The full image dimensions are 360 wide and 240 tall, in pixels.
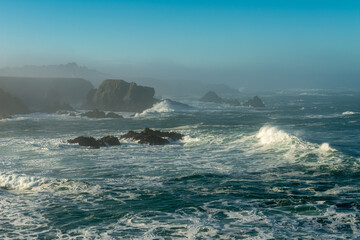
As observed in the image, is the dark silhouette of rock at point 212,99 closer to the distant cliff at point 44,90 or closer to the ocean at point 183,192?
the distant cliff at point 44,90

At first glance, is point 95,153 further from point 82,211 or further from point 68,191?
point 82,211

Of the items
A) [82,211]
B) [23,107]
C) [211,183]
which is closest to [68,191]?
[82,211]

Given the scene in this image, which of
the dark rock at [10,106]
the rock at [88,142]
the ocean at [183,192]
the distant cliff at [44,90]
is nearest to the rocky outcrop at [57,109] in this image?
the dark rock at [10,106]

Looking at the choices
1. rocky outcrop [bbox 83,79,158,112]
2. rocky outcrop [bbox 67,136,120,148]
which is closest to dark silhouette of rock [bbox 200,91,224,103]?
rocky outcrop [bbox 83,79,158,112]

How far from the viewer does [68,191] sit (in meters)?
18.1

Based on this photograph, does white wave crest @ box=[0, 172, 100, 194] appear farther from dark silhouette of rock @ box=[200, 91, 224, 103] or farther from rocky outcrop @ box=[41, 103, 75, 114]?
dark silhouette of rock @ box=[200, 91, 224, 103]

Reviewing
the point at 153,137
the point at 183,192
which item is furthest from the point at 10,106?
the point at 183,192

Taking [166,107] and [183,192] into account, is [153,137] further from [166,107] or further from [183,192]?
[166,107]

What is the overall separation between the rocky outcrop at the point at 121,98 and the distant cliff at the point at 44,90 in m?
10.6

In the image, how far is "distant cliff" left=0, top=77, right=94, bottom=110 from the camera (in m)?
102

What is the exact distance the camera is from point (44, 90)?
116 m

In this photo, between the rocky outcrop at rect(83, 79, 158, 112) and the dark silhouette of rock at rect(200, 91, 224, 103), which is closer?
the rocky outcrop at rect(83, 79, 158, 112)

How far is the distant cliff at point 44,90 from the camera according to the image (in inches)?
4030

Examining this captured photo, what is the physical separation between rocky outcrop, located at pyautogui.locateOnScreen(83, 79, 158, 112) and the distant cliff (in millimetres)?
10612
